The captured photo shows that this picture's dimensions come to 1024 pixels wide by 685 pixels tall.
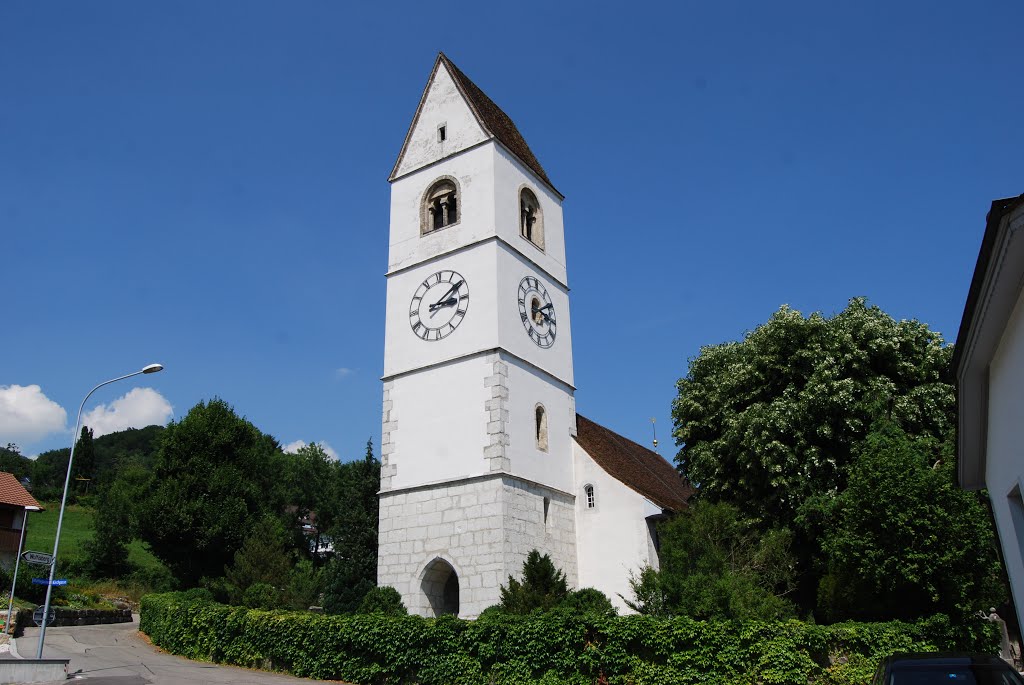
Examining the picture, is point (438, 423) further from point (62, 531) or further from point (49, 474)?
point (49, 474)

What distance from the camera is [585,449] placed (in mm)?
27562

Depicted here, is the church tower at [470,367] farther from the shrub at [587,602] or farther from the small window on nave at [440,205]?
the shrub at [587,602]

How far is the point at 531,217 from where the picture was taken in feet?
100

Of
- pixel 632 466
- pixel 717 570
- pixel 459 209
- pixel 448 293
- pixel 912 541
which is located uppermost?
pixel 459 209

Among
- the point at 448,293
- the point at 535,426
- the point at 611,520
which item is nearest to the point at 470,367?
the point at 535,426

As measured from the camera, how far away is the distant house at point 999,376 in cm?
735

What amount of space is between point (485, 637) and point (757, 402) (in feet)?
39.2

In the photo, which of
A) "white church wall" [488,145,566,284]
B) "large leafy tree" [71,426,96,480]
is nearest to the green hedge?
"white church wall" [488,145,566,284]

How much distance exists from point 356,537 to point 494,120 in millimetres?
16799

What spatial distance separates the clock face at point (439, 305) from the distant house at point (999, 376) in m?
16.6

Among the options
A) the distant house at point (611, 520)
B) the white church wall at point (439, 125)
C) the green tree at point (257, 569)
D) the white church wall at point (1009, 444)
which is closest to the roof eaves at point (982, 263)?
the white church wall at point (1009, 444)

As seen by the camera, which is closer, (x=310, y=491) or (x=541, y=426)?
(x=541, y=426)

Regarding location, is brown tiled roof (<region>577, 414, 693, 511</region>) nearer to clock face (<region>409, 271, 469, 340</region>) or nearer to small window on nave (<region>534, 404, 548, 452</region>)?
small window on nave (<region>534, 404, 548, 452</region>)

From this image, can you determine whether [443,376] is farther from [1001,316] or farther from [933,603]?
[1001,316]
